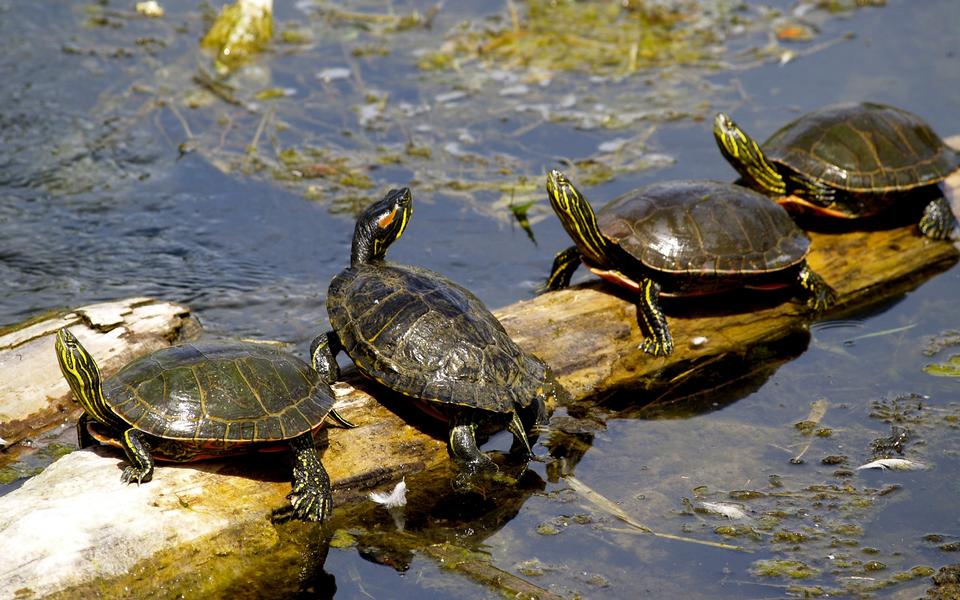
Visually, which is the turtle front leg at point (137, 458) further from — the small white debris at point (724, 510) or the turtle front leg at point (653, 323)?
the turtle front leg at point (653, 323)

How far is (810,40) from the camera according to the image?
11.3m

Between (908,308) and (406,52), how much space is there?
253 inches

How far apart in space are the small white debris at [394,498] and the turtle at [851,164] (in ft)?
12.0

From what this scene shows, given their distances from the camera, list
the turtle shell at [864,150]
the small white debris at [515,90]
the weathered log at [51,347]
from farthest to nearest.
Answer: the small white debris at [515,90]
the turtle shell at [864,150]
the weathered log at [51,347]

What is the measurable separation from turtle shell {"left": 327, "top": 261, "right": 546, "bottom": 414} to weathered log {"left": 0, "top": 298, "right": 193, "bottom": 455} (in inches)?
45.1

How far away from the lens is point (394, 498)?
15.9 ft

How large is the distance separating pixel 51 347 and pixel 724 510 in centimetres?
360

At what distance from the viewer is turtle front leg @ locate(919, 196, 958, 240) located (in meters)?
7.27

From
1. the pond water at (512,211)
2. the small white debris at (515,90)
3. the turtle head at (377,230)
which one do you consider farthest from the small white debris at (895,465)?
the small white debris at (515,90)

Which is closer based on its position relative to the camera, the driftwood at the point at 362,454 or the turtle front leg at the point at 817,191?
the driftwood at the point at 362,454

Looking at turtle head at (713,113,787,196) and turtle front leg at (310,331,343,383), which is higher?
turtle head at (713,113,787,196)

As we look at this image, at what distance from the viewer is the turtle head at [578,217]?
6195 millimetres

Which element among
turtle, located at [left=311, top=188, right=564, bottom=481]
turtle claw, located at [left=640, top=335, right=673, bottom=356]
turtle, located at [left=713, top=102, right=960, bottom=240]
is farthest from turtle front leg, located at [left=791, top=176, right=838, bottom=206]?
turtle, located at [left=311, top=188, right=564, bottom=481]

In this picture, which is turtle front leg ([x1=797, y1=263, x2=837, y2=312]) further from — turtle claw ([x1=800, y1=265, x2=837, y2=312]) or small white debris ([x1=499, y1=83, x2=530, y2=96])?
small white debris ([x1=499, y1=83, x2=530, y2=96])
